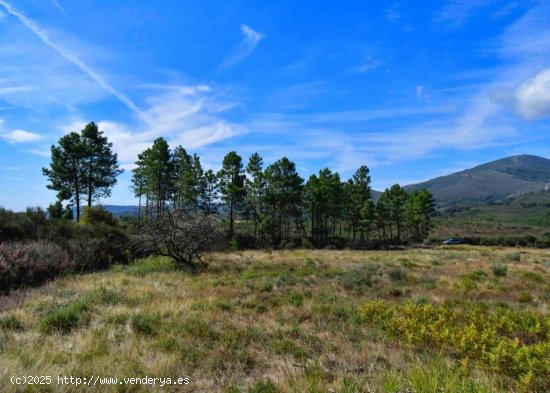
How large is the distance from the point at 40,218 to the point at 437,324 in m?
20.7

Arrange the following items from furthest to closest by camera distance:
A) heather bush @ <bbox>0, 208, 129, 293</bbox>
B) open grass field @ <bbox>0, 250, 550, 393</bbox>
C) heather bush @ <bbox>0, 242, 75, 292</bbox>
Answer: heather bush @ <bbox>0, 208, 129, 293</bbox> < heather bush @ <bbox>0, 242, 75, 292</bbox> < open grass field @ <bbox>0, 250, 550, 393</bbox>

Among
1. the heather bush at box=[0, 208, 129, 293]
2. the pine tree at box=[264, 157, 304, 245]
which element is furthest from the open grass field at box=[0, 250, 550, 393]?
the pine tree at box=[264, 157, 304, 245]

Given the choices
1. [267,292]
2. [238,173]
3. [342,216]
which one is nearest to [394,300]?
[267,292]

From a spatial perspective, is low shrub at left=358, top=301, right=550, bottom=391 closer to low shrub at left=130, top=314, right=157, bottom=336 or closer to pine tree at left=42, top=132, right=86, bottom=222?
low shrub at left=130, top=314, right=157, bottom=336

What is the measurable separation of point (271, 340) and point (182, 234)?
12475 millimetres

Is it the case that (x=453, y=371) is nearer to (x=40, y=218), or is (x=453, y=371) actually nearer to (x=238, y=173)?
(x=40, y=218)

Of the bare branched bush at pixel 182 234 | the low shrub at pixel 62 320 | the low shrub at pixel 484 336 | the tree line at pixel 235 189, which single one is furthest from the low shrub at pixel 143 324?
the tree line at pixel 235 189

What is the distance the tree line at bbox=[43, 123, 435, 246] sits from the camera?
130ft

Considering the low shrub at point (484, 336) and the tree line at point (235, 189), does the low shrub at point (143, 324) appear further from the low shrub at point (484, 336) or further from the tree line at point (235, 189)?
the tree line at point (235, 189)

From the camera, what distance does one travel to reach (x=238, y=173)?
48.8 metres

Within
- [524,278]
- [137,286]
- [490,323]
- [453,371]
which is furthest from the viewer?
[524,278]

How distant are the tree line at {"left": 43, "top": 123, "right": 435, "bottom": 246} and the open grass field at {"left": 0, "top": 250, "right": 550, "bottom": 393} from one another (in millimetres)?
26630

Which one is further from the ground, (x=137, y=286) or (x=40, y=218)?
(x=40, y=218)

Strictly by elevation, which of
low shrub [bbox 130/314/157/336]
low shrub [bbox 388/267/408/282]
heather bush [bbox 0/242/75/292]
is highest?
heather bush [bbox 0/242/75/292]
